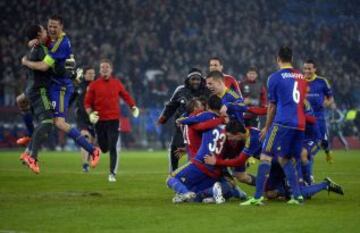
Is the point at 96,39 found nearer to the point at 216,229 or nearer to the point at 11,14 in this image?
the point at 11,14

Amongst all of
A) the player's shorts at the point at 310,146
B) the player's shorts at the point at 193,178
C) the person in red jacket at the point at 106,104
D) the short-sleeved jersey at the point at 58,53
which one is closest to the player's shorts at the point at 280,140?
the player's shorts at the point at 193,178

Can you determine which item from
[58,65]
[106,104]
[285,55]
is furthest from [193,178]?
[106,104]

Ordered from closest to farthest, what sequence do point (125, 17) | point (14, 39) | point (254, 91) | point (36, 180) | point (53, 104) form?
point (53, 104) < point (36, 180) < point (254, 91) < point (14, 39) < point (125, 17)

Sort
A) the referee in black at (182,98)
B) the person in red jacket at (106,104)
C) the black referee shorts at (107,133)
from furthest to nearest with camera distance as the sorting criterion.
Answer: the person in red jacket at (106,104), the black referee shorts at (107,133), the referee in black at (182,98)

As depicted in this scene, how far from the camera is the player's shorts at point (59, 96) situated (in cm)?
1545

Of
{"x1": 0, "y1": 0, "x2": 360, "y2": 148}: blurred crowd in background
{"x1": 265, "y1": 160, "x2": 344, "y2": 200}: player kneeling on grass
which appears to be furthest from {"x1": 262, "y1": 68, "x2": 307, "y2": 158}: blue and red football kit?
{"x1": 0, "y1": 0, "x2": 360, "y2": 148}: blurred crowd in background

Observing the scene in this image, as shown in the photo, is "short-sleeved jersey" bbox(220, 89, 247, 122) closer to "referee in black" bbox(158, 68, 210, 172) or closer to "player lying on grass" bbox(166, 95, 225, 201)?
"player lying on grass" bbox(166, 95, 225, 201)

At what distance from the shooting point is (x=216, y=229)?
9.52 m

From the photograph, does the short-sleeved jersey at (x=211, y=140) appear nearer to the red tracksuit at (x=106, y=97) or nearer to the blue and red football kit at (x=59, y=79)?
the blue and red football kit at (x=59, y=79)

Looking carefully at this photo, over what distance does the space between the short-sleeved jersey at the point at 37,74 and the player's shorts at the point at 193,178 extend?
369 centimetres

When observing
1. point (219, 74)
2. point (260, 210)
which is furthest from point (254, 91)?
point (260, 210)

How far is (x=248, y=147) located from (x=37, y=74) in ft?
14.1

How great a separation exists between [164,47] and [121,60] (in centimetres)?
245

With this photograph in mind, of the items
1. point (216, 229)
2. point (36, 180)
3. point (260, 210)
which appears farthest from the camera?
point (36, 180)
